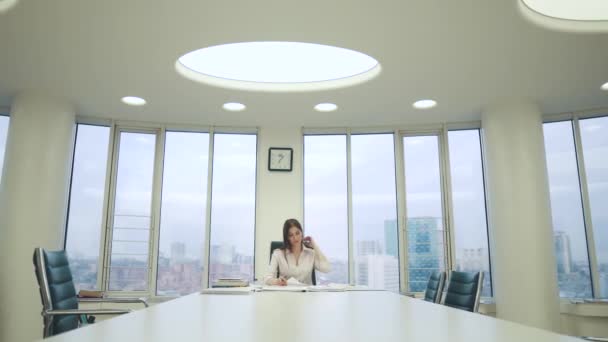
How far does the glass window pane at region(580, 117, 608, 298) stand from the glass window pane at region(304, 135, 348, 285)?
120 inches

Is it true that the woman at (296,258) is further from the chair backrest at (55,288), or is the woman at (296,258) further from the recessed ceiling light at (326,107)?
the chair backrest at (55,288)

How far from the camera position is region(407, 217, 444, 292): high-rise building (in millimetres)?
5789

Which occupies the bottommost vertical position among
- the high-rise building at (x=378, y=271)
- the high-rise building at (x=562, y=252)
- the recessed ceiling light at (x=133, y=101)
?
the high-rise building at (x=378, y=271)

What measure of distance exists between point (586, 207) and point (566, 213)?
23 centimetres

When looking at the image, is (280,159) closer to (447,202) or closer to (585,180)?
(447,202)

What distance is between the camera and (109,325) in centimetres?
122

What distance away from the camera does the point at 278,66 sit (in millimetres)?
4754

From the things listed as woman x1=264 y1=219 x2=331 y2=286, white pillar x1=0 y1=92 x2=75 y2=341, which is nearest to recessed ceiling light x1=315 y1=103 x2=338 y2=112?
woman x1=264 y1=219 x2=331 y2=286

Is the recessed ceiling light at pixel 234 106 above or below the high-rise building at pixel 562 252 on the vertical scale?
above

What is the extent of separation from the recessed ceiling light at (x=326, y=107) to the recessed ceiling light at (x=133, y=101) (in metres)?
2.04

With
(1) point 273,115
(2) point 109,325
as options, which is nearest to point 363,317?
(2) point 109,325

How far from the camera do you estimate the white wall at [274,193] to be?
5.92 metres

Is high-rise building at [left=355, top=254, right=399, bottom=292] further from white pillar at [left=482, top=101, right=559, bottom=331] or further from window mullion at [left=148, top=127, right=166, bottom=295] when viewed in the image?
window mullion at [left=148, top=127, right=166, bottom=295]

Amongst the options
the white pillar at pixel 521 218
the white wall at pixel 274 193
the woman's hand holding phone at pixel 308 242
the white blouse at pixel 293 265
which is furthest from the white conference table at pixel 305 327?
the white wall at pixel 274 193
